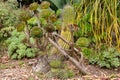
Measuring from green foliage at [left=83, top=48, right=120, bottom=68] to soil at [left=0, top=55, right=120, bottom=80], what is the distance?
70mm

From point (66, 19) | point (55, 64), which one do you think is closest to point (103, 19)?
point (66, 19)

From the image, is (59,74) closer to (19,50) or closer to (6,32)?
(19,50)

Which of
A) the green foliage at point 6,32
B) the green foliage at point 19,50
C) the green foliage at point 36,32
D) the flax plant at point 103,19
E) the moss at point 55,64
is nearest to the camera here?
the green foliage at point 36,32

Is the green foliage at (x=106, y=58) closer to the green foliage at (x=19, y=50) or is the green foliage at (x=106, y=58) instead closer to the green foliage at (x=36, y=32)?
the green foliage at (x=19, y=50)

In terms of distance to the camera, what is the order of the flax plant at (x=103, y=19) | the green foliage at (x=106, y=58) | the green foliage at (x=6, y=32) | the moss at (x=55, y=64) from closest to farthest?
the moss at (x=55, y=64)
the green foliage at (x=106, y=58)
the flax plant at (x=103, y=19)
the green foliage at (x=6, y=32)

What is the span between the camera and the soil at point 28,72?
373cm

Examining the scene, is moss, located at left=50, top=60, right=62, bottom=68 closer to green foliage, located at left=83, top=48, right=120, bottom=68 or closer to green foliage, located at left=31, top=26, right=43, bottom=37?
green foliage, located at left=31, top=26, right=43, bottom=37

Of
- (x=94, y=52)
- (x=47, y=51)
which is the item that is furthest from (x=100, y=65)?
(x=47, y=51)

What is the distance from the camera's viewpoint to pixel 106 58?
13.7ft

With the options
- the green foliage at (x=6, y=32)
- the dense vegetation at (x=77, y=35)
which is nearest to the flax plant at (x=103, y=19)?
the dense vegetation at (x=77, y=35)

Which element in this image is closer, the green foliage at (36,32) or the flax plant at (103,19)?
the green foliage at (36,32)

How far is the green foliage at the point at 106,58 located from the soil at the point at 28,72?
70 millimetres

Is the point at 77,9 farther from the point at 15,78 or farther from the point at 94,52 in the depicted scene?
the point at 15,78

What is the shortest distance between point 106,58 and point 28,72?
99 cm
